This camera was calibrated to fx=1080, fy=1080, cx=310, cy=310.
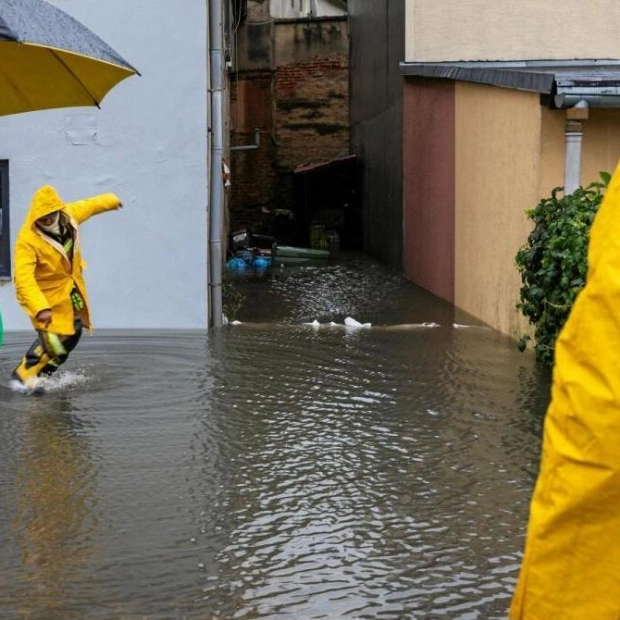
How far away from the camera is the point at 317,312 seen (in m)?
12.4

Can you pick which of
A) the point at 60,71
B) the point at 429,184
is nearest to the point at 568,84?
the point at 60,71

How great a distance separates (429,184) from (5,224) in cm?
625

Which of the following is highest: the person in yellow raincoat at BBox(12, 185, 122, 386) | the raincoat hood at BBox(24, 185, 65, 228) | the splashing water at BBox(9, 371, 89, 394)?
the raincoat hood at BBox(24, 185, 65, 228)

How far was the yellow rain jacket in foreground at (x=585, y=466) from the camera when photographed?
5.99 feet

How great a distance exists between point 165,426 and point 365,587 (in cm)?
285

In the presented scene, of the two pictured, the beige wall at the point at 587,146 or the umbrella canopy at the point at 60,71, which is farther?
the beige wall at the point at 587,146

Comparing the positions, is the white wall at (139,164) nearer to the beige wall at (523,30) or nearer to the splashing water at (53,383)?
the splashing water at (53,383)

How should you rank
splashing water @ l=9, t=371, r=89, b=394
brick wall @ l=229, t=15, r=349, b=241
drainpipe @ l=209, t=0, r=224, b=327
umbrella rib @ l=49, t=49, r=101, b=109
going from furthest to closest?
brick wall @ l=229, t=15, r=349, b=241
drainpipe @ l=209, t=0, r=224, b=327
splashing water @ l=9, t=371, r=89, b=394
umbrella rib @ l=49, t=49, r=101, b=109

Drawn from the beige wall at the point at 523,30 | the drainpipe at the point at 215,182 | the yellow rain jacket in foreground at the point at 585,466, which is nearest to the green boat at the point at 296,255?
the beige wall at the point at 523,30

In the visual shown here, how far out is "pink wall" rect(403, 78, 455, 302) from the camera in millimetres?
13461

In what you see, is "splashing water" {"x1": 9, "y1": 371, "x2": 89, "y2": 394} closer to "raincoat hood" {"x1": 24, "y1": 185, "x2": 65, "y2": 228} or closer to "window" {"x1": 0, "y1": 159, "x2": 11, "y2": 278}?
"raincoat hood" {"x1": 24, "y1": 185, "x2": 65, "y2": 228}

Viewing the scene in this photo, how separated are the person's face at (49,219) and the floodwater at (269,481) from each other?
48.2 inches

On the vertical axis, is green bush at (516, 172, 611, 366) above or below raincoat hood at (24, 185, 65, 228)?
below

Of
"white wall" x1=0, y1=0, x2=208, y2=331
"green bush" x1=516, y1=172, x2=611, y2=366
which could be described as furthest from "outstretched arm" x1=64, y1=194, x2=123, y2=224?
"green bush" x1=516, y1=172, x2=611, y2=366
